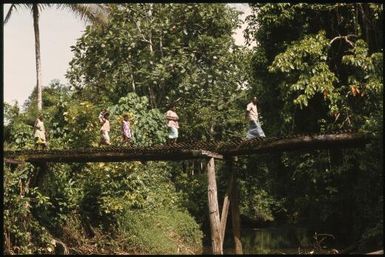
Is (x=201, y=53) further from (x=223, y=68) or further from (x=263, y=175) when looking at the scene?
(x=263, y=175)

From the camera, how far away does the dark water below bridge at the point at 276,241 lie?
1976 cm

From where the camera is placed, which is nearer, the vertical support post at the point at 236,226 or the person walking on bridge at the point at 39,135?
the vertical support post at the point at 236,226

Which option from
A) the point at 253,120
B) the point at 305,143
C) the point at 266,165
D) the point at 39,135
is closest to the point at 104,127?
the point at 39,135

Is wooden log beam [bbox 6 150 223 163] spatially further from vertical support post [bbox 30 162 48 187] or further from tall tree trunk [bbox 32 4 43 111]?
tall tree trunk [bbox 32 4 43 111]

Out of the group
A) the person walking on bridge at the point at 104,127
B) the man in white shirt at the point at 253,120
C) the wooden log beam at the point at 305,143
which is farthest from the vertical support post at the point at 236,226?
the person walking on bridge at the point at 104,127

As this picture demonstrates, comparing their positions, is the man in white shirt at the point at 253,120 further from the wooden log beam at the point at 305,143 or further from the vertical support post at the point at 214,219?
the vertical support post at the point at 214,219

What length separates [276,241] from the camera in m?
24.2

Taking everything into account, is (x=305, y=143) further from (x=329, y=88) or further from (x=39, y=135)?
(x=39, y=135)

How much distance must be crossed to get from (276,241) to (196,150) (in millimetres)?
11535

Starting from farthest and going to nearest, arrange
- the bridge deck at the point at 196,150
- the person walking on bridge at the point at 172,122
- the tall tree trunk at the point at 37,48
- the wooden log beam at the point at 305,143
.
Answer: the tall tree trunk at the point at 37,48 < the person walking on bridge at the point at 172,122 < the bridge deck at the point at 196,150 < the wooden log beam at the point at 305,143

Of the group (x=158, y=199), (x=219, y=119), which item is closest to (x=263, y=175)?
(x=158, y=199)

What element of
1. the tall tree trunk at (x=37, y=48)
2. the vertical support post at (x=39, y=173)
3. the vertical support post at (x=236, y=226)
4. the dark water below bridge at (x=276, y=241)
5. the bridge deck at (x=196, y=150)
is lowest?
the dark water below bridge at (x=276, y=241)

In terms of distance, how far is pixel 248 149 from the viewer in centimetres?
1362

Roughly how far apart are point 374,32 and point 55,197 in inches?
428
